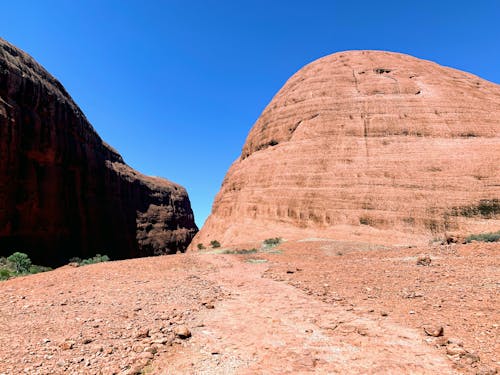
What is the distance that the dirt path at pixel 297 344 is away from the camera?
333cm

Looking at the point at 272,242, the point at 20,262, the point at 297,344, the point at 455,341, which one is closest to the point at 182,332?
the point at 297,344

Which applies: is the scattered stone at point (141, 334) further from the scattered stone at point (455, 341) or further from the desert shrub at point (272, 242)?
the desert shrub at point (272, 242)

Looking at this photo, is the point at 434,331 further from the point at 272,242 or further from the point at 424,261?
the point at 272,242

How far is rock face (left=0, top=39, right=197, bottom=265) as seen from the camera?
1050 inches

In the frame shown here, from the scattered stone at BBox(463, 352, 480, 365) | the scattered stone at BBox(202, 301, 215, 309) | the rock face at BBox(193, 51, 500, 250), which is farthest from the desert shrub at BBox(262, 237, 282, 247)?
the scattered stone at BBox(463, 352, 480, 365)

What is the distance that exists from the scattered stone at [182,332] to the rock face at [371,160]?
619 inches

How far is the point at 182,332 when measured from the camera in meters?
4.19

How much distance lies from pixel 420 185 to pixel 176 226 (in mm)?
46545

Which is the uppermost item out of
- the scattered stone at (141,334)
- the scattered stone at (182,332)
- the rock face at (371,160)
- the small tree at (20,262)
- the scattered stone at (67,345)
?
the rock face at (371,160)

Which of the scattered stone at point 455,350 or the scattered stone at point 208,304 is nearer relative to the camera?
the scattered stone at point 455,350

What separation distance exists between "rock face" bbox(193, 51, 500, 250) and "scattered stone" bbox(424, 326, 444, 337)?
14884mm

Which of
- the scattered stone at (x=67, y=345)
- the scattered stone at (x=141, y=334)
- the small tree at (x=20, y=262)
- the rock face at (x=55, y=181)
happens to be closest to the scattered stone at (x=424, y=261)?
the scattered stone at (x=141, y=334)

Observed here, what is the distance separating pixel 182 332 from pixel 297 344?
1.59 m

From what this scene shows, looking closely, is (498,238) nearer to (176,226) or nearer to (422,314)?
(422,314)
